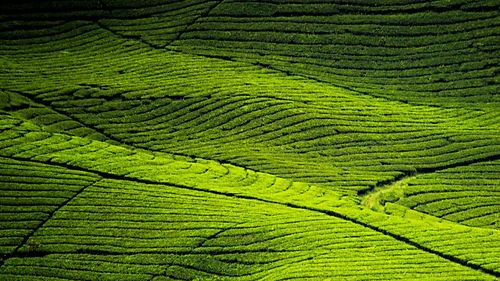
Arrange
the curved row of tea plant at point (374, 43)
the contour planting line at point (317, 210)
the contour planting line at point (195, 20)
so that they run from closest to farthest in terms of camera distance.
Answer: the contour planting line at point (317, 210) → the curved row of tea plant at point (374, 43) → the contour planting line at point (195, 20)

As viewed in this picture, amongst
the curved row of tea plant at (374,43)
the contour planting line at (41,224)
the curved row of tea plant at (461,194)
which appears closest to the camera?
the contour planting line at (41,224)

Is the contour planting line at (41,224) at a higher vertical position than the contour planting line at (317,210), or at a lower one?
lower

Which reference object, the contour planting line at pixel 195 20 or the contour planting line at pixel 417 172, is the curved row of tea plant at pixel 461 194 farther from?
the contour planting line at pixel 195 20

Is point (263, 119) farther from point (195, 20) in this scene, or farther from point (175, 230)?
point (195, 20)

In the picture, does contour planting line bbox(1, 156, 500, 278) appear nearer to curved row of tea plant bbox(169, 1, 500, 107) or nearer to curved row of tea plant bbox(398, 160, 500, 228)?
curved row of tea plant bbox(398, 160, 500, 228)

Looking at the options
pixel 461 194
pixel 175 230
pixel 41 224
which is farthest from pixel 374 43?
pixel 41 224

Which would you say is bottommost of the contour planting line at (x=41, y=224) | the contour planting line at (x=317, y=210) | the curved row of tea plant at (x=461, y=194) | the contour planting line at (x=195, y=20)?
the contour planting line at (x=41, y=224)

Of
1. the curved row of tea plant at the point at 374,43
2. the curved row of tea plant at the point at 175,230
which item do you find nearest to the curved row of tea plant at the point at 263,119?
the curved row of tea plant at the point at 374,43

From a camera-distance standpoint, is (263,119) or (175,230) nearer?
(175,230)

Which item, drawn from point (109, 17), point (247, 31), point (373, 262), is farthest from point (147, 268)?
point (109, 17)
